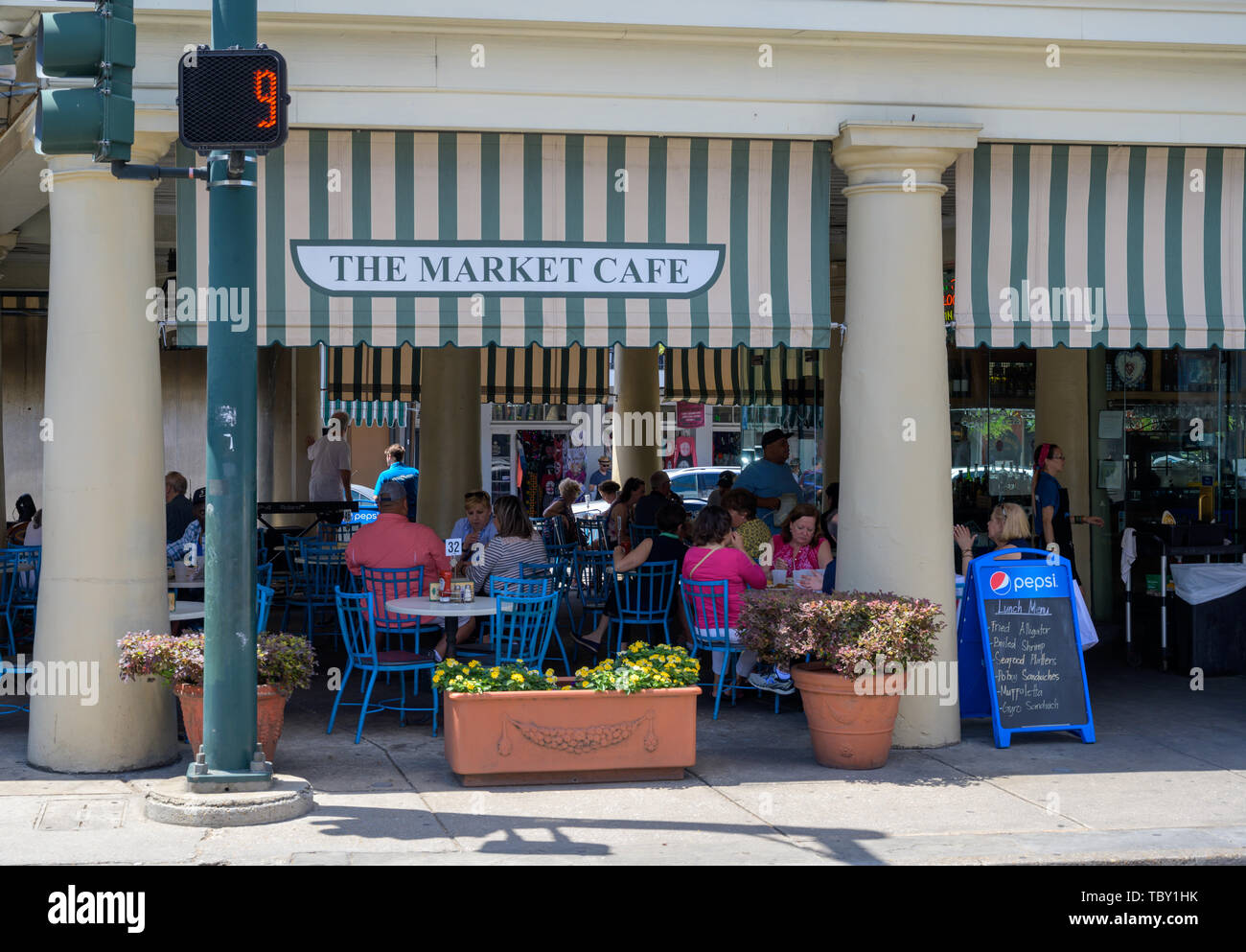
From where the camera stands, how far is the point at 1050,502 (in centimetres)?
1154

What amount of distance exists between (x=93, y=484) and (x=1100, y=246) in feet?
20.7

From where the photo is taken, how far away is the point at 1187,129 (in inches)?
325

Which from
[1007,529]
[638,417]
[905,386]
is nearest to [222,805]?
[905,386]

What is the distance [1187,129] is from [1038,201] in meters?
0.98

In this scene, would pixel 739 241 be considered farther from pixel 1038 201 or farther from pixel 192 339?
pixel 192 339

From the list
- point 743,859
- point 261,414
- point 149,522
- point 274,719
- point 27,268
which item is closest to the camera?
point 743,859

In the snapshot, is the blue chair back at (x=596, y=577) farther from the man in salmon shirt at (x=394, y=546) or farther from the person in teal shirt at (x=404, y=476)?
the person in teal shirt at (x=404, y=476)

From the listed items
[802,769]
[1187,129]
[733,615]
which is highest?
[1187,129]

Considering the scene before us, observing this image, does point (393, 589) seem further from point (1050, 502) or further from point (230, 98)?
point (1050, 502)

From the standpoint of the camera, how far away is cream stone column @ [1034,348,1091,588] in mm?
13164

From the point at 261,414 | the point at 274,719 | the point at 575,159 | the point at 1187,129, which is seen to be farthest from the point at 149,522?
the point at 261,414

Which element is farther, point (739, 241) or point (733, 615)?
point (733, 615)

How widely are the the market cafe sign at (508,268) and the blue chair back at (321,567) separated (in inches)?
134

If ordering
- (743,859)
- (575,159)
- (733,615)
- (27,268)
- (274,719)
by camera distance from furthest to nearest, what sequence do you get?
(27,268)
(733,615)
(575,159)
(274,719)
(743,859)
